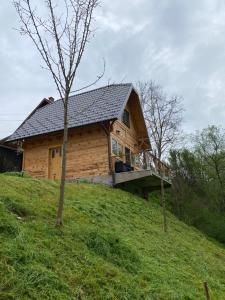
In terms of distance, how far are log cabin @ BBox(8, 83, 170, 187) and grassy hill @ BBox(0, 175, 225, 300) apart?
6.93m

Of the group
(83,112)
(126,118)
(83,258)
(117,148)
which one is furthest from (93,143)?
(83,258)

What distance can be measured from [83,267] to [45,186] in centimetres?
605

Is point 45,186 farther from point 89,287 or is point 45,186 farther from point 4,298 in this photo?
point 4,298

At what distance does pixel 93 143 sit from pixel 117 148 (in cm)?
147

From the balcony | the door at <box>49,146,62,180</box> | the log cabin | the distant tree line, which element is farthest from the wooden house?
the distant tree line

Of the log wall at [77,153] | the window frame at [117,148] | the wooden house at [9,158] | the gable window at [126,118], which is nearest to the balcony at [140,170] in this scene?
the window frame at [117,148]

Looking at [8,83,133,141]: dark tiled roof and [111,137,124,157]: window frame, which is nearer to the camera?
[8,83,133,141]: dark tiled roof

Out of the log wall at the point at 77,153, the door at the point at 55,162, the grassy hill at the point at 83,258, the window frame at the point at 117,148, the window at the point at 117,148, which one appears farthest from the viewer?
the door at the point at 55,162

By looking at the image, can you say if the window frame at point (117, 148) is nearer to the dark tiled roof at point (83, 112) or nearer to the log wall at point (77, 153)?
the log wall at point (77, 153)

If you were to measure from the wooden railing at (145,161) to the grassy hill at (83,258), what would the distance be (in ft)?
25.4

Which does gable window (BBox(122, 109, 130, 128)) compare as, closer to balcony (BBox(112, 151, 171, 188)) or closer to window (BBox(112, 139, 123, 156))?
balcony (BBox(112, 151, 171, 188))

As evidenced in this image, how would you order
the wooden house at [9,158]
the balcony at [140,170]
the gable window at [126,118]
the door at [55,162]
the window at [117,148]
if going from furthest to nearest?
the wooden house at [9,158]
the gable window at [126,118]
the door at [55,162]
the window at [117,148]
the balcony at [140,170]

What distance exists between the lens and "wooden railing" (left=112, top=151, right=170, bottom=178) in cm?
1933

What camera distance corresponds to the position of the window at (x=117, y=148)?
1946 cm
